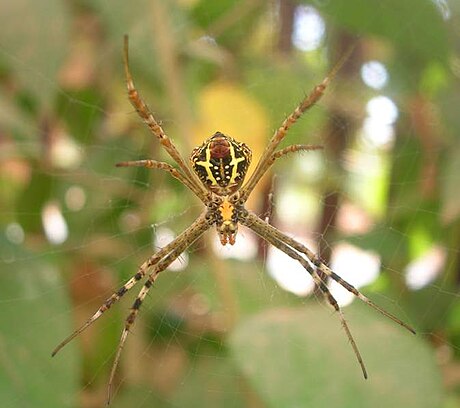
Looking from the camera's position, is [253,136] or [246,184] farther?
[253,136]

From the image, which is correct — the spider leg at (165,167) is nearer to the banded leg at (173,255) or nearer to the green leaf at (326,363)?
the banded leg at (173,255)

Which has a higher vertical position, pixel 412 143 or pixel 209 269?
pixel 412 143

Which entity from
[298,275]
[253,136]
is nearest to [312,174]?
[253,136]

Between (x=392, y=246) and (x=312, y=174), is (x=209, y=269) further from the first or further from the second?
(x=312, y=174)

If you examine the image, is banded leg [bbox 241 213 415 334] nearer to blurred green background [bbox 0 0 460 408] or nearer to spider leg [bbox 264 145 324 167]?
blurred green background [bbox 0 0 460 408]

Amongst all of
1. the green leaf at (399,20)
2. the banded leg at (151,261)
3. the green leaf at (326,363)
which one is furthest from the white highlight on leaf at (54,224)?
the green leaf at (399,20)
